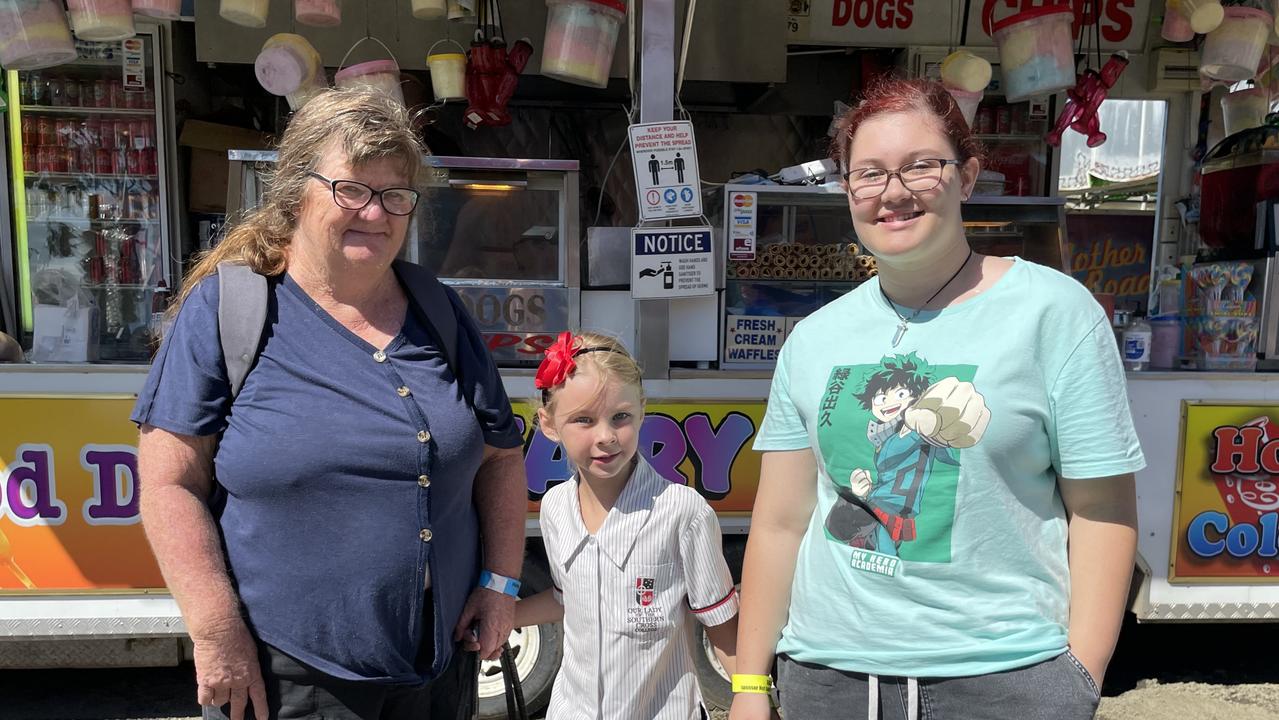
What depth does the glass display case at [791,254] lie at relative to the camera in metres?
3.58

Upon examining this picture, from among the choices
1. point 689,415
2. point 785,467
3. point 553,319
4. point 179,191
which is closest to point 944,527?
point 785,467

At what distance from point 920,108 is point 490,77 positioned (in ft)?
9.35

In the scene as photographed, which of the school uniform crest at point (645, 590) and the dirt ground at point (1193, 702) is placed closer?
the school uniform crest at point (645, 590)

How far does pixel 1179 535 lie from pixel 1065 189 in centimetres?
320

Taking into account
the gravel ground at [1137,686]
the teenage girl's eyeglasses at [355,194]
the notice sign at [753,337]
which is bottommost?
the gravel ground at [1137,686]

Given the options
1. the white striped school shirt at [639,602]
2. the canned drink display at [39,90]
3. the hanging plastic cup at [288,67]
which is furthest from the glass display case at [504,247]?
the canned drink display at [39,90]

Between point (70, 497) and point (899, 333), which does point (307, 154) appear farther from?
point (70, 497)

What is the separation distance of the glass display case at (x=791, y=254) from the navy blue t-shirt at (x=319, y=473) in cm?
208

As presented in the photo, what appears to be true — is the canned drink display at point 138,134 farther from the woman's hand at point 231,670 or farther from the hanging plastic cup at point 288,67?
the woman's hand at point 231,670

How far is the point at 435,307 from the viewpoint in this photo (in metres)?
1.80

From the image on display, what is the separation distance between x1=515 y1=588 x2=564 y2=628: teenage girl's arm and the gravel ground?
170 centimetres

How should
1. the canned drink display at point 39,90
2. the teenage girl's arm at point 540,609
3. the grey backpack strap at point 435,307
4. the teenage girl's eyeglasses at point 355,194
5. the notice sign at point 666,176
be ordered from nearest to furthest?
the teenage girl's eyeglasses at point 355,194
the grey backpack strap at point 435,307
the teenage girl's arm at point 540,609
the notice sign at point 666,176
the canned drink display at point 39,90

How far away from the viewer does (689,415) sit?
11.3 ft

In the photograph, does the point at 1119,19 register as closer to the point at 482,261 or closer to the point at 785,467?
the point at 482,261
